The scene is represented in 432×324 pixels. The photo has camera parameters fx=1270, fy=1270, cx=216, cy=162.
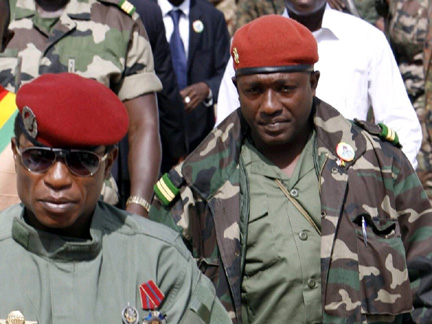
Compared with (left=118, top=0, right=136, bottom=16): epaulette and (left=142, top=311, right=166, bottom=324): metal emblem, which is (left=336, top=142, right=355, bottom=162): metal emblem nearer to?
(left=118, top=0, right=136, bottom=16): epaulette

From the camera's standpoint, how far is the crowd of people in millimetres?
4242

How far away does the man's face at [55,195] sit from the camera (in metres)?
4.23

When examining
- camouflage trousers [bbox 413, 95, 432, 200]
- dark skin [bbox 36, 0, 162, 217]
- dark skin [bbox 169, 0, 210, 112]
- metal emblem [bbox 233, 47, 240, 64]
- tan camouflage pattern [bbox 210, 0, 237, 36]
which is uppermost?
metal emblem [bbox 233, 47, 240, 64]

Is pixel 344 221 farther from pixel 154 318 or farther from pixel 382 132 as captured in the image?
pixel 154 318

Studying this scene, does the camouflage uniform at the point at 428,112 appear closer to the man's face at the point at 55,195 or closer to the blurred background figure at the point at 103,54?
the blurred background figure at the point at 103,54

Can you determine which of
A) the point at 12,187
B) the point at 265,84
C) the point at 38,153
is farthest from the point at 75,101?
the point at 265,84

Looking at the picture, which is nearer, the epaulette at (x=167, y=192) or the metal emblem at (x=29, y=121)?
the metal emblem at (x=29, y=121)

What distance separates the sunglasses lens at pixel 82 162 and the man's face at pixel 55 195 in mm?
17

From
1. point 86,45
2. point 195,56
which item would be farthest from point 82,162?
point 195,56

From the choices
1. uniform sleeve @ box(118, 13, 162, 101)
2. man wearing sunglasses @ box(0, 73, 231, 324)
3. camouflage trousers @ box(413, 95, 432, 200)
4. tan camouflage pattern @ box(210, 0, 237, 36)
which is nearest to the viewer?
man wearing sunglasses @ box(0, 73, 231, 324)

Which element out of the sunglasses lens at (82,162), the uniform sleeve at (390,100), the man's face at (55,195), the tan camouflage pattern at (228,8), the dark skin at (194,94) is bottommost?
the tan camouflage pattern at (228,8)

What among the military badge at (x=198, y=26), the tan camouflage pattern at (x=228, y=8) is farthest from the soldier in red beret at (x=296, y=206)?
the tan camouflage pattern at (x=228, y=8)

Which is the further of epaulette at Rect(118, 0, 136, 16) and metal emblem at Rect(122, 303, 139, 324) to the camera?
epaulette at Rect(118, 0, 136, 16)

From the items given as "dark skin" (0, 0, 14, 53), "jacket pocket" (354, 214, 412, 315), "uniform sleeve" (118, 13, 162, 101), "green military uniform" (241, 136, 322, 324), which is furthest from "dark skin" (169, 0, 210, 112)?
"jacket pocket" (354, 214, 412, 315)
